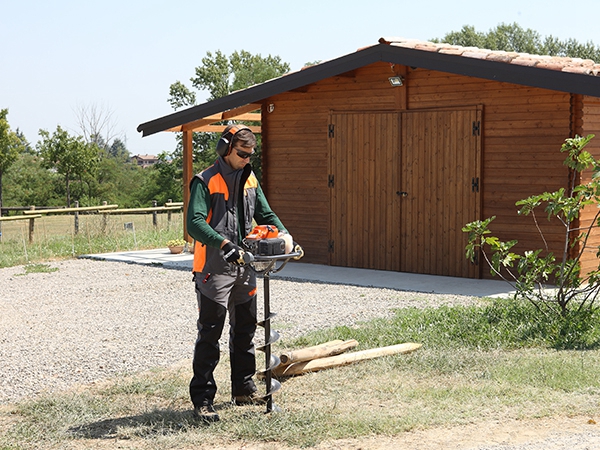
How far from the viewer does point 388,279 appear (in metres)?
11.7

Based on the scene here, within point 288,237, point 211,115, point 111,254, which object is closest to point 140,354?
point 288,237

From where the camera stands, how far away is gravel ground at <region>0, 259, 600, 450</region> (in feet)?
21.9

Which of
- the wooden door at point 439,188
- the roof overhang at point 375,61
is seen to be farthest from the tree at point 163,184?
the wooden door at point 439,188

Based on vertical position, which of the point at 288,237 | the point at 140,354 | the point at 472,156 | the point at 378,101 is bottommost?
the point at 140,354

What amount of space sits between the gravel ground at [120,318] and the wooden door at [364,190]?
142cm

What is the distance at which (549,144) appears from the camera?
10781 millimetres

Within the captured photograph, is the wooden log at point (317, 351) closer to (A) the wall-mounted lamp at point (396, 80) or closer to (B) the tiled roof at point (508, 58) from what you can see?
(B) the tiled roof at point (508, 58)

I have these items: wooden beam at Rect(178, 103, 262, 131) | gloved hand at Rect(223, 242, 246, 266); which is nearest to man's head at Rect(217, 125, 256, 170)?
gloved hand at Rect(223, 242, 246, 266)

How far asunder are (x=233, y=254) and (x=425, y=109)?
7.55 meters

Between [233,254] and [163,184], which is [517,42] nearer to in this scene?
[163,184]

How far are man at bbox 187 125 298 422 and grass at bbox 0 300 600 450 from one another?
1.17 feet

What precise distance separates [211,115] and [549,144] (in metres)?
5.98

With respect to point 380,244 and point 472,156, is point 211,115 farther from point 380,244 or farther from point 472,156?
point 472,156

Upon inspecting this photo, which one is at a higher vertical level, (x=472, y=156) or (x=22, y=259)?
(x=472, y=156)
